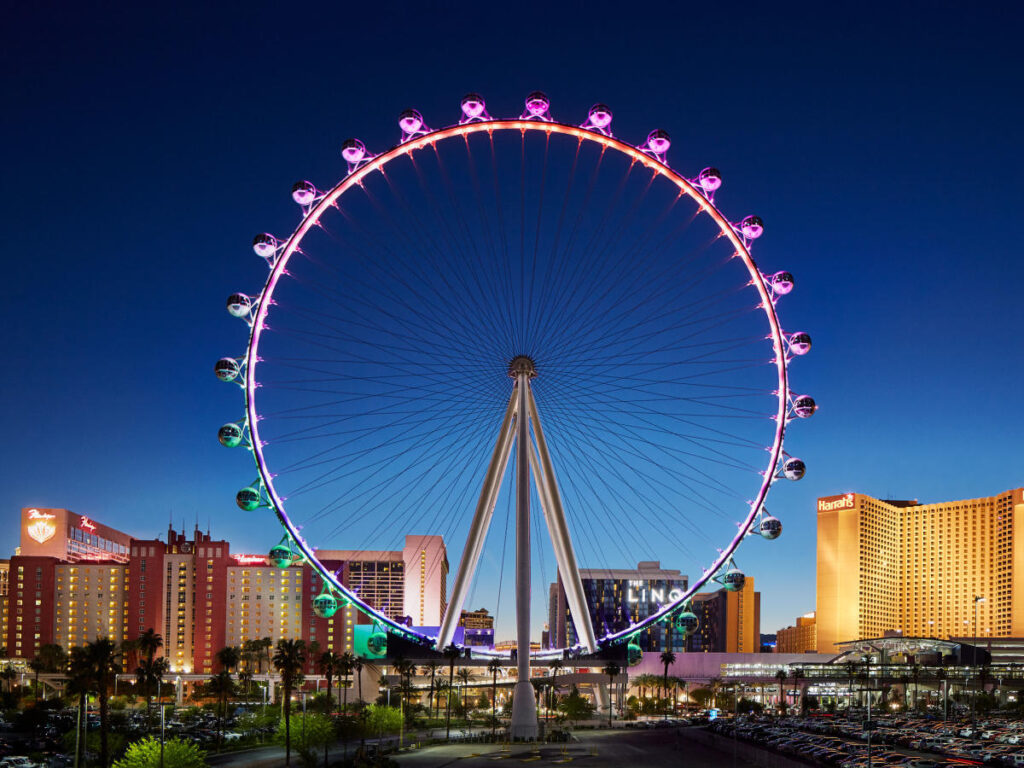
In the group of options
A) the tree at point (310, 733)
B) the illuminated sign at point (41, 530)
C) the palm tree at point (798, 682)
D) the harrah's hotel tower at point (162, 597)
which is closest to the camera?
the tree at point (310, 733)

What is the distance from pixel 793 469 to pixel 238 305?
2422 centimetres

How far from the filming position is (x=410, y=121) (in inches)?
1781

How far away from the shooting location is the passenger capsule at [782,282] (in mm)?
47531

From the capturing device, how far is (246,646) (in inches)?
6260

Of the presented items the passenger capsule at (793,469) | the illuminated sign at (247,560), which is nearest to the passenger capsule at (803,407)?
the passenger capsule at (793,469)

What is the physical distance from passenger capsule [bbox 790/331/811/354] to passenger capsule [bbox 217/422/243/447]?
23443 mm

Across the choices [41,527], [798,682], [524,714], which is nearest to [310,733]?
[524,714]

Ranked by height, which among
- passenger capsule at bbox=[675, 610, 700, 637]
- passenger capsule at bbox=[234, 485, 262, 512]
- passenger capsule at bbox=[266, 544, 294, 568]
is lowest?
passenger capsule at bbox=[675, 610, 700, 637]

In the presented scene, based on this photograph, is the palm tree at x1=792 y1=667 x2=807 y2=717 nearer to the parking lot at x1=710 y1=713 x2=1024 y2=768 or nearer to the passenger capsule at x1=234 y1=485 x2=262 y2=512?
the parking lot at x1=710 y1=713 x2=1024 y2=768

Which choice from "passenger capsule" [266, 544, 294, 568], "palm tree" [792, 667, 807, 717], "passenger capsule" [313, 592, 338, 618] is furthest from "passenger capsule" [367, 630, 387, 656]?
"palm tree" [792, 667, 807, 717]

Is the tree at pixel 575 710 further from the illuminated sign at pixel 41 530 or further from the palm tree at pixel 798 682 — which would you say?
the illuminated sign at pixel 41 530

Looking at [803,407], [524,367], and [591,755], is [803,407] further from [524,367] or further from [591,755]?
[591,755]

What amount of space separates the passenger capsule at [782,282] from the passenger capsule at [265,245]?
20.6 metres

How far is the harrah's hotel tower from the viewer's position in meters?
169
